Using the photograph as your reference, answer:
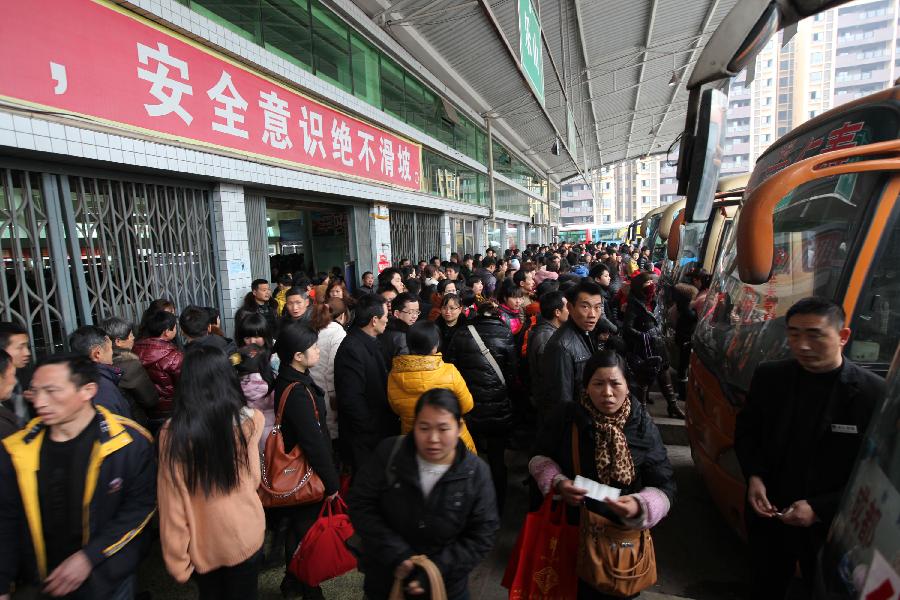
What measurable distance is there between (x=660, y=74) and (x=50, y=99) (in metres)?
16.0

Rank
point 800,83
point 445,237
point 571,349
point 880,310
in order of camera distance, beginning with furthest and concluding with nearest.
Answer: point 800,83 < point 445,237 < point 571,349 < point 880,310

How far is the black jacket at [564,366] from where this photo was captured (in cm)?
264

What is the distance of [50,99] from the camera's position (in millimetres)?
3619

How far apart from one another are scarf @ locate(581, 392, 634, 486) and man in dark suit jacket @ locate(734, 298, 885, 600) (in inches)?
22.0

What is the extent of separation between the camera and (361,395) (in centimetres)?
288

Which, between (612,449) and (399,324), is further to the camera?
(399,324)

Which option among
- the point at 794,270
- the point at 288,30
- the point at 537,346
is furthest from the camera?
the point at 288,30

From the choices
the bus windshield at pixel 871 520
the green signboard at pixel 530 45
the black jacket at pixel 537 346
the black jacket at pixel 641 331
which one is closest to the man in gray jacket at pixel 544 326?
the black jacket at pixel 537 346

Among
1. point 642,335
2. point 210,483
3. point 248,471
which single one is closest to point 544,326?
point 642,335

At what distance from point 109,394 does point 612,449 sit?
8.12ft

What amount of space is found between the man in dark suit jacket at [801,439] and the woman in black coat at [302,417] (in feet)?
6.40

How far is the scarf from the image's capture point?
184cm

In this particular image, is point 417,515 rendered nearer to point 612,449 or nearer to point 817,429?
point 612,449

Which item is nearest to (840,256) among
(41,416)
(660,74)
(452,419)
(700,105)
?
(700,105)
